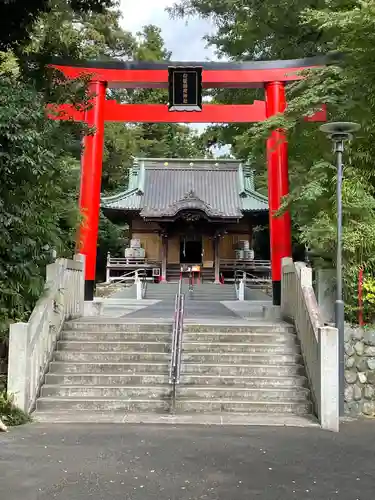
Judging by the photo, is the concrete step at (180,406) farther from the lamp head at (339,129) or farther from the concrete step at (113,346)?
the lamp head at (339,129)

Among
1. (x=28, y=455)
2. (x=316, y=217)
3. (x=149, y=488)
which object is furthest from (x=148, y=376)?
(x=316, y=217)

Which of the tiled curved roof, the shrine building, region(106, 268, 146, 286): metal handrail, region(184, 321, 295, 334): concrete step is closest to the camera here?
region(184, 321, 295, 334): concrete step

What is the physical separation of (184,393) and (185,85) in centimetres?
702

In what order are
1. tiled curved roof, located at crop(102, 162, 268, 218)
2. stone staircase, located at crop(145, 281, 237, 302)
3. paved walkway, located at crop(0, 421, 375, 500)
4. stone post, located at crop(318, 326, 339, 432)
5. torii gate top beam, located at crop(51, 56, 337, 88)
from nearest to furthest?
paved walkway, located at crop(0, 421, 375, 500) < stone post, located at crop(318, 326, 339, 432) < torii gate top beam, located at crop(51, 56, 337, 88) < stone staircase, located at crop(145, 281, 237, 302) < tiled curved roof, located at crop(102, 162, 268, 218)

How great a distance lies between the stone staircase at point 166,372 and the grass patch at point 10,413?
26cm

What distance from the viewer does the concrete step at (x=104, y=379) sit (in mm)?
6910

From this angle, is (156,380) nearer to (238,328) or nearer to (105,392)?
(105,392)

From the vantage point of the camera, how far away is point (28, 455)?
4711 millimetres

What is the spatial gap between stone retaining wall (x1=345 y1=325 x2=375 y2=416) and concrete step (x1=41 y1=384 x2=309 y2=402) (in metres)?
0.73

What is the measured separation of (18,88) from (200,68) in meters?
5.23

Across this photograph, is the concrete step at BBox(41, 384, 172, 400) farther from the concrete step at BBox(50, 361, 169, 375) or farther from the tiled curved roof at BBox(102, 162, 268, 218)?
the tiled curved roof at BBox(102, 162, 268, 218)

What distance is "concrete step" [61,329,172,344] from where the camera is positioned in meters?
7.74

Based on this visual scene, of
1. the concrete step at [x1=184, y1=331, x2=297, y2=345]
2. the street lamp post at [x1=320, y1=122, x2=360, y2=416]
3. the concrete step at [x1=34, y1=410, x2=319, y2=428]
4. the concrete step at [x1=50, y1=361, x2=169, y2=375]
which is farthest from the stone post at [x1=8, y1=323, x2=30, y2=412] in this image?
the street lamp post at [x1=320, y1=122, x2=360, y2=416]

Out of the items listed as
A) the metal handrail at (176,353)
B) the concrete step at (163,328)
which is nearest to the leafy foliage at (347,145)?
the concrete step at (163,328)
